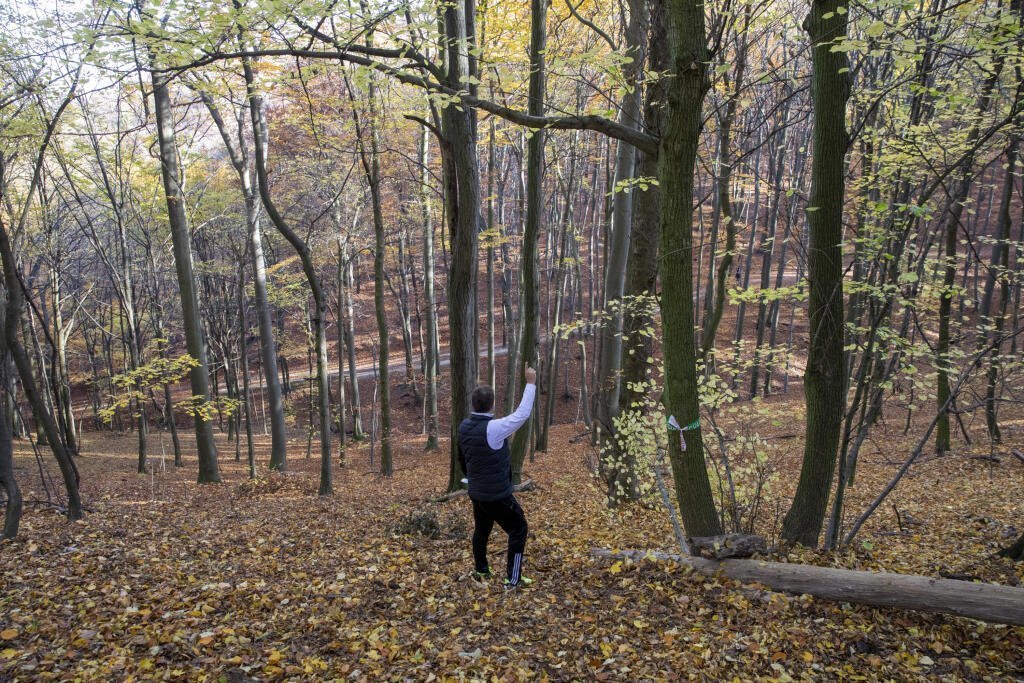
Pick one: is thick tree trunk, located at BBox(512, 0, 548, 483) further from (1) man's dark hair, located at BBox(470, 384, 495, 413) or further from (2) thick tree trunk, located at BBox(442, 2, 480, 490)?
(1) man's dark hair, located at BBox(470, 384, 495, 413)

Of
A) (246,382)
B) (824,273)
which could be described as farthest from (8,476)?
(246,382)

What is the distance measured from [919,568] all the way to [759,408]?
→ 2.81 meters

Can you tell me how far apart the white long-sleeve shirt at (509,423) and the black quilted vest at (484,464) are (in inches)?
1.9

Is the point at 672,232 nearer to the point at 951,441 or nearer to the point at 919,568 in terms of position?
the point at 919,568

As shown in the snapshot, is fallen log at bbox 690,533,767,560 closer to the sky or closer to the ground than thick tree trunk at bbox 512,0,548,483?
closer to the ground

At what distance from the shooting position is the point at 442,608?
15.3 ft

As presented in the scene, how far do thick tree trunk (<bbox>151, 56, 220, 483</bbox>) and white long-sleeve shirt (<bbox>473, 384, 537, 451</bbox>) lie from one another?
10.2 meters

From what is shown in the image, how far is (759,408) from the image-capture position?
776 cm

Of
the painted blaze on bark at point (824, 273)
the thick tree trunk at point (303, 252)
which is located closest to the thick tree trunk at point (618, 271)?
the painted blaze on bark at point (824, 273)

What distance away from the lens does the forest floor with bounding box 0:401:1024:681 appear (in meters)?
3.67

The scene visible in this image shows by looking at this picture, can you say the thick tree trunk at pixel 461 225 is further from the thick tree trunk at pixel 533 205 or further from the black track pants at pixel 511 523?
the black track pants at pixel 511 523

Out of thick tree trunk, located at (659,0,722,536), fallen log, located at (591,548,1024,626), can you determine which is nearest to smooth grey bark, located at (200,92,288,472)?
thick tree trunk, located at (659,0,722,536)

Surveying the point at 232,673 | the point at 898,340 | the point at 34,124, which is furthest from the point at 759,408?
the point at 34,124

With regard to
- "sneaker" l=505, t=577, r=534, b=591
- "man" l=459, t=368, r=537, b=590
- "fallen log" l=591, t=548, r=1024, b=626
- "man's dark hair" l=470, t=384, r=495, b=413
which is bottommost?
"sneaker" l=505, t=577, r=534, b=591
